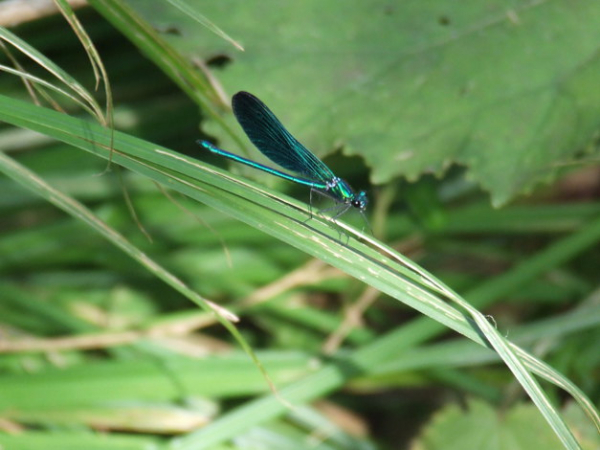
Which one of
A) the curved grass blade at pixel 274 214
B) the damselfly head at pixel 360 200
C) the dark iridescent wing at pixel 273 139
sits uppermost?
the dark iridescent wing at pixel 273 139

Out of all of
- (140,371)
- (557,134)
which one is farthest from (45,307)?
(557,134)

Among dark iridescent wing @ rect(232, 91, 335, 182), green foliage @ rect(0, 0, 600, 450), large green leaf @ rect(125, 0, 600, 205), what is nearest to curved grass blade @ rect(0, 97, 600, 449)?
green foliage @ rect(0, 0, 600, 450)

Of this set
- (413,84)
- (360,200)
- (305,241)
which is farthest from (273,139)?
(305,241)

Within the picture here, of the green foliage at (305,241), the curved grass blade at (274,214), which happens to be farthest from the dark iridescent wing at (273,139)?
the curved grass blade at (274,214)

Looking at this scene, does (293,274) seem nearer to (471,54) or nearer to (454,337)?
(454,337)

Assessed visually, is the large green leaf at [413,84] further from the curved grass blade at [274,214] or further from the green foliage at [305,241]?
the curved grass blade at [274,214]

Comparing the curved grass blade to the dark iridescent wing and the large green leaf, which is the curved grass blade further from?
the large green leaf
